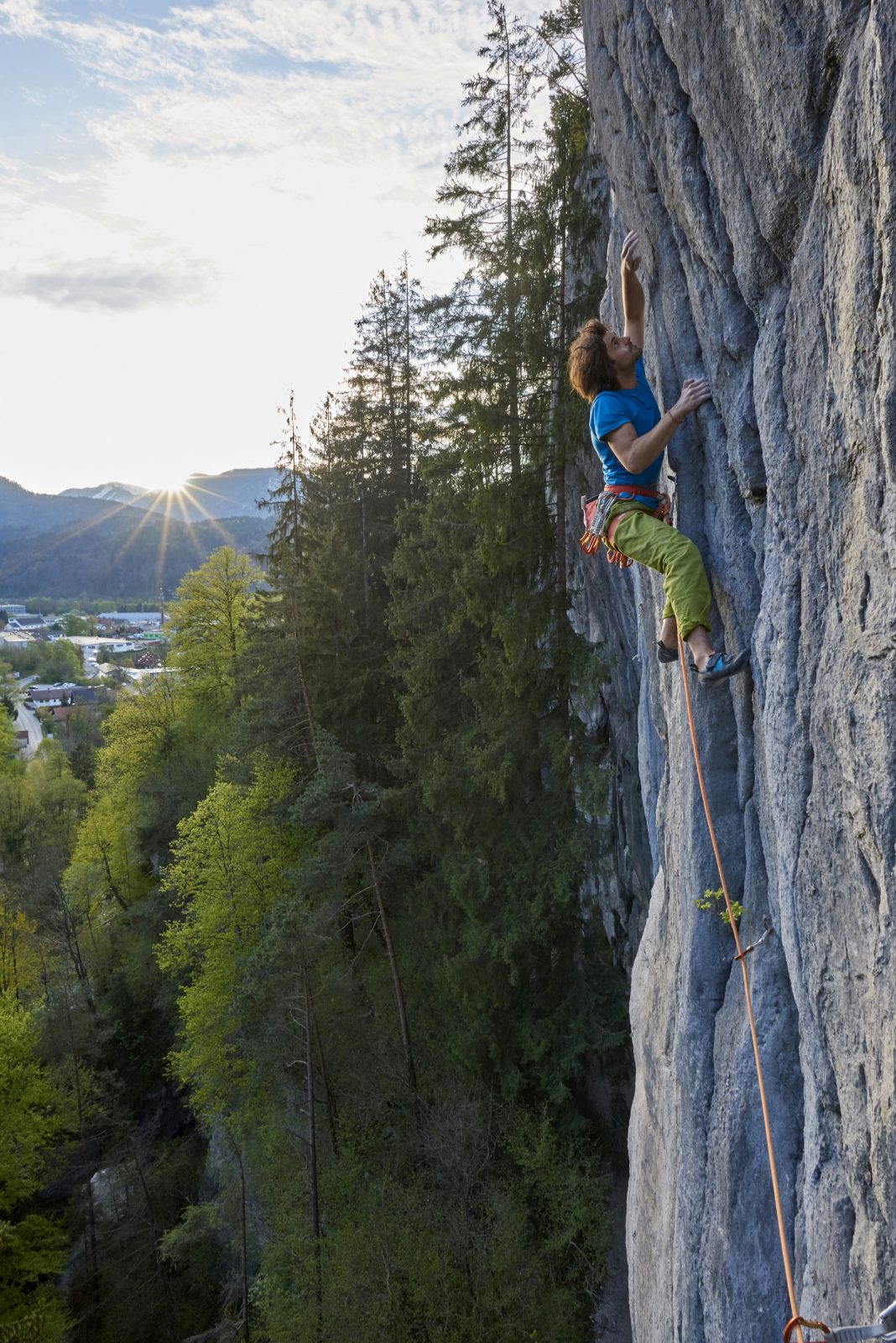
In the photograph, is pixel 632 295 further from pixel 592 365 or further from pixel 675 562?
pixel 675 562

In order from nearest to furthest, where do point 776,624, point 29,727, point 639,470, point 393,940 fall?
1. point 776,624
2. point 639,470
3. point 393,940
4. point 29,727

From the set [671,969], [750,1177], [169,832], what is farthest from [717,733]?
[169,832]

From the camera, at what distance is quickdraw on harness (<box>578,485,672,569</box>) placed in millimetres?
4785

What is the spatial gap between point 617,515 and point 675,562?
0.56 metres

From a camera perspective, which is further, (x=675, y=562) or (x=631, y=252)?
(x=631, y=252)

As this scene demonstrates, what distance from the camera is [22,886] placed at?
2342cm

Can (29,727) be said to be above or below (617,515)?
below

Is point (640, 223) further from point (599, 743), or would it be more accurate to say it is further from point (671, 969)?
point (599, 743)

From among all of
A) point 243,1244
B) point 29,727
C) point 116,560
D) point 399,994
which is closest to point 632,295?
point 399,994

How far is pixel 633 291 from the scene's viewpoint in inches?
198

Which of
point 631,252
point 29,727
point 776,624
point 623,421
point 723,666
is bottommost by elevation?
point 29,727

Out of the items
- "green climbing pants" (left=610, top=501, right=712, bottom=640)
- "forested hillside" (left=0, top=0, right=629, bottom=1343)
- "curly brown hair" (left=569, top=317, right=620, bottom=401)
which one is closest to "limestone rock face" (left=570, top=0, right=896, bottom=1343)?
"green climbing pants" (left=610, top=501, right=712, bottom=640)

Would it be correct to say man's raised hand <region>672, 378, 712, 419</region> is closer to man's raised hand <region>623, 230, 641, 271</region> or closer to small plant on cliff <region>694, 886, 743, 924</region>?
man's raised hand <region>623, 230, 641, 271</region>

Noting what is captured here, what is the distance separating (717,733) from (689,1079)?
2187mm
